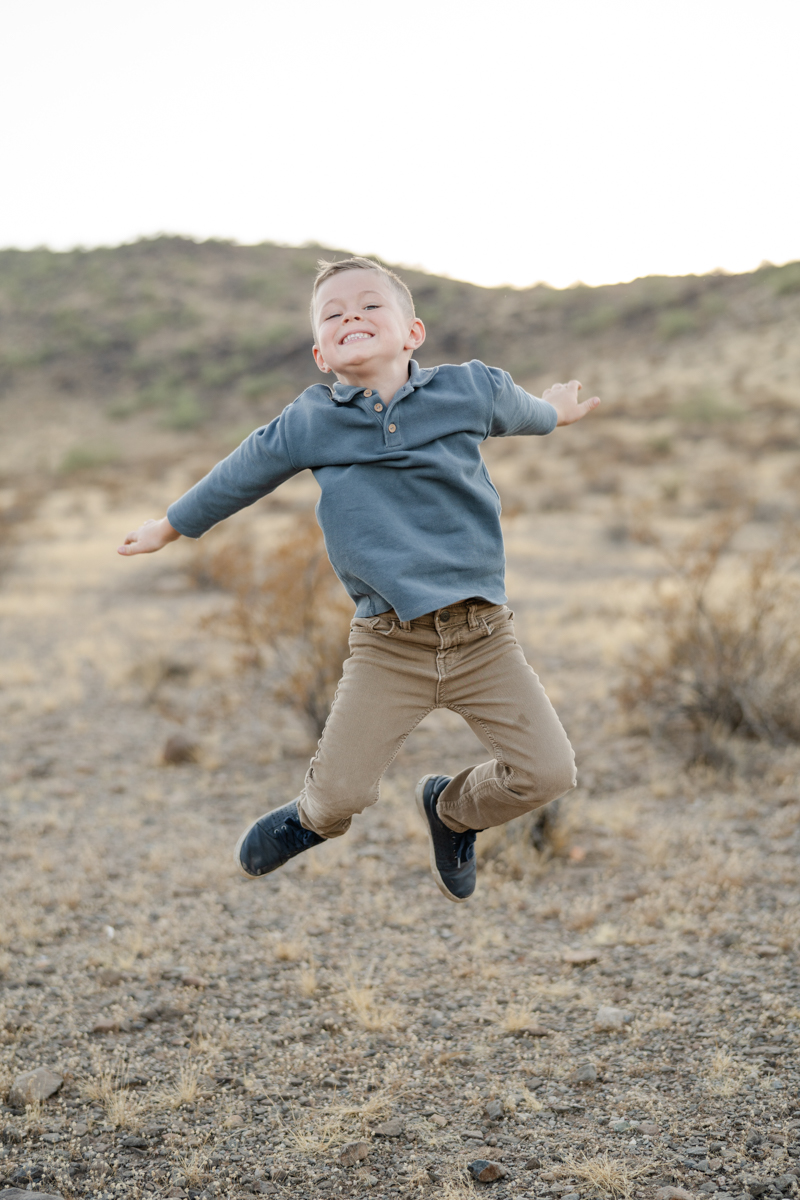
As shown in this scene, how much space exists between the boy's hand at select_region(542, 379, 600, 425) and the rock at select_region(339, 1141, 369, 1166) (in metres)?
2.25

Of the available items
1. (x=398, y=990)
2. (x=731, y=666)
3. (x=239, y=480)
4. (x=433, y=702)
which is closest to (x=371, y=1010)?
(x=398, y=990)

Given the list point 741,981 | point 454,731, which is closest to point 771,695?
point 454,731

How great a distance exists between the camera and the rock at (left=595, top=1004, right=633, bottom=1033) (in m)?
3.32

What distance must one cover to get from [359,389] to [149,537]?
28.6 inches

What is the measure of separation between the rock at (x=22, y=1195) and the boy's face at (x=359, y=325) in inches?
89.2

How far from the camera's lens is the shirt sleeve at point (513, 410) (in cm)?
272

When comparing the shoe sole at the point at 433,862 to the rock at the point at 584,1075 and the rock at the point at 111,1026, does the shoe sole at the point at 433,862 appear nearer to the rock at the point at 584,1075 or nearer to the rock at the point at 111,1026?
the rock at the point at 584,1075

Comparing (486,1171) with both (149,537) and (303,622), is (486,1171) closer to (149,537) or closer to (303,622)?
(149,537)

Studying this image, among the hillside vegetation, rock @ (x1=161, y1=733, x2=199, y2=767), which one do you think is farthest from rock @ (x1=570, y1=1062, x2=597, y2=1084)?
the hillside vegetation

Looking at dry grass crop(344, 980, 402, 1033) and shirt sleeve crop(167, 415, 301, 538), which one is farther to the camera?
dry grass crop(344, 980, 402, 1033)

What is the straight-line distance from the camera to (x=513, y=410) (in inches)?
108

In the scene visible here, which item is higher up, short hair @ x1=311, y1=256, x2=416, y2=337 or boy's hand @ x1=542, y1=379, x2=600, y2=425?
short hair @ x1=311, y1=256, x2=416, y2=337

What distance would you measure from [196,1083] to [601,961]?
1673 millimetres

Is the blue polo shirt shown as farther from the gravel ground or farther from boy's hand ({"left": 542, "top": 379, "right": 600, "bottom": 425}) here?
the gravel ground
